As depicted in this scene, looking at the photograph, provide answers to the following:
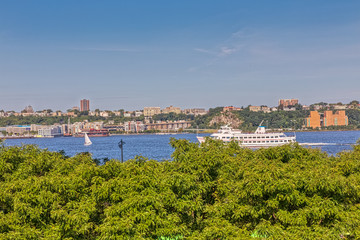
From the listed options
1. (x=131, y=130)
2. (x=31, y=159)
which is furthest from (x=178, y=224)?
(x=131, y=130)

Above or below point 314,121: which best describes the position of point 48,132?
below

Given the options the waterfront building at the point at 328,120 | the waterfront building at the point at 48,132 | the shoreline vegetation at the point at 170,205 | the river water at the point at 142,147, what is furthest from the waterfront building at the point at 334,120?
the shoreline vegetation at the point at 170,205

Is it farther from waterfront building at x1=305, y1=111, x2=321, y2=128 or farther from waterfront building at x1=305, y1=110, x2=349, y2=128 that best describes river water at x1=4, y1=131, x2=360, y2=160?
waterfront building at x1=305, y1=110, x2=349, y2=128

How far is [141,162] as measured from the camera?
14.6 metres

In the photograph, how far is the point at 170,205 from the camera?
11.8m

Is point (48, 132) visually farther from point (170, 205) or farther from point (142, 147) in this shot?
point (170, 205)

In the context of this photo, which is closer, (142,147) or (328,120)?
(142,147)

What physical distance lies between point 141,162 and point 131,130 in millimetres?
184262

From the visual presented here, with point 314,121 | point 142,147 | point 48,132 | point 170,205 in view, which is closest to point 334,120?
point 314,121

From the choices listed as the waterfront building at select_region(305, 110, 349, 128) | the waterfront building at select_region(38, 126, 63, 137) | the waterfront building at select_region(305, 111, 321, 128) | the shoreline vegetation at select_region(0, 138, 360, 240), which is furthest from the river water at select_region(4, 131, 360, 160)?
the waterfront building at select_region(305, 110, 349, 128)

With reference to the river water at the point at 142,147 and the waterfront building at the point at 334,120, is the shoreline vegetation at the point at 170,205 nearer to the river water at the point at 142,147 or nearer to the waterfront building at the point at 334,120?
the river water at the point at 142,147

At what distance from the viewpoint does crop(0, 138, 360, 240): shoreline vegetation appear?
1077 centimetres

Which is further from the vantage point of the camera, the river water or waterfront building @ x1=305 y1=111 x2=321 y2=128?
waterfront building @ x1=305 y1=111 x2=321 y2=128

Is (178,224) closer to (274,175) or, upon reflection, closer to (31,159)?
(274,175)
